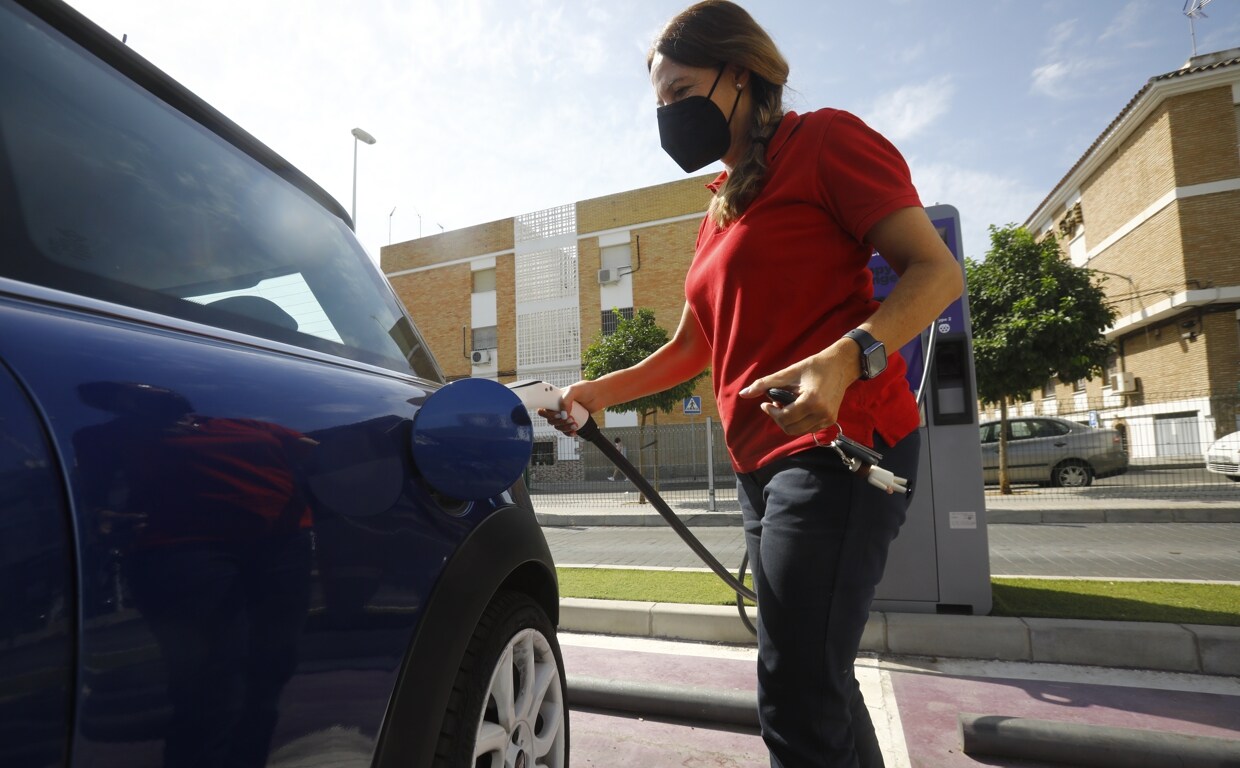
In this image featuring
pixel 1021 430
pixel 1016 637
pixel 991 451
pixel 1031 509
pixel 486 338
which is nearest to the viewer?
pixel 1016 637

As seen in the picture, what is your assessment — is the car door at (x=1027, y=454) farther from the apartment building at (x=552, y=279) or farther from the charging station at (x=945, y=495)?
the apartment building at (x=552, y=279)

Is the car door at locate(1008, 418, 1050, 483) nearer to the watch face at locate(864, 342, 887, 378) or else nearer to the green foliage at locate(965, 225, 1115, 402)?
the green foliage at locate(965, 225, 1115, 402)

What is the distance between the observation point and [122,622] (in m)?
0.68

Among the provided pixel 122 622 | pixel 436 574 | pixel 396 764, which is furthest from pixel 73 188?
pixel 396 764

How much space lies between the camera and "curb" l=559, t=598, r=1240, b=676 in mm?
3160

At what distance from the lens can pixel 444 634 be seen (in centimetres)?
118

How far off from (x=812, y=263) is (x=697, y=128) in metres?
0.50

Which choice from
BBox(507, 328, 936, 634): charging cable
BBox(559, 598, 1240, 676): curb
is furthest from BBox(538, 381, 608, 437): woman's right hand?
BBox(559, 598, 1240, 676): curb

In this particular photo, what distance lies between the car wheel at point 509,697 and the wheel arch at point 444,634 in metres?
0.05

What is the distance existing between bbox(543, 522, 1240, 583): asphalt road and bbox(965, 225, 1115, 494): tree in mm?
4300

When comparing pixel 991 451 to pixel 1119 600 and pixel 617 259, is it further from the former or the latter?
pixel 617 259

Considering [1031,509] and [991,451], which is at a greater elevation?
[991,451]

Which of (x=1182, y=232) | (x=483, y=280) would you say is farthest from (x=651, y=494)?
(x=483, y=280)

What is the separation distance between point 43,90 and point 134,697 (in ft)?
2.64
